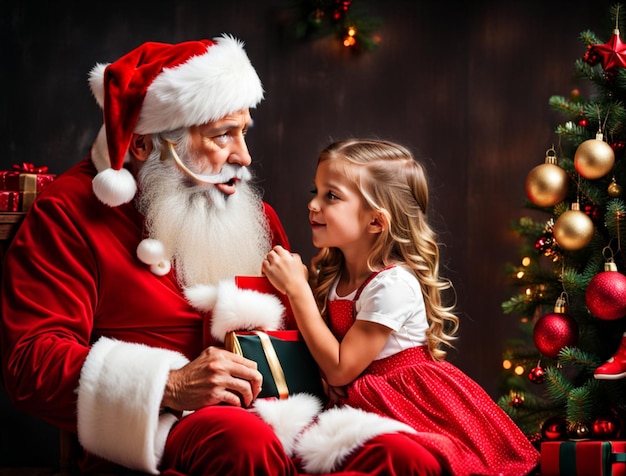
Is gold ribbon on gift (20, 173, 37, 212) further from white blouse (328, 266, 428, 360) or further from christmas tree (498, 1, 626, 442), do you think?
christmas tree (498, 1, 626, 442)

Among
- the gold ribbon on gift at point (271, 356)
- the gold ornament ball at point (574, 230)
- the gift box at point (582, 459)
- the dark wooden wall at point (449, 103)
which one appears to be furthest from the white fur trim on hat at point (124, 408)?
the dark wooden wall at point (449, 103)

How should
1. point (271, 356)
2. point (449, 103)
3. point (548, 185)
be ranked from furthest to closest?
point (449, 103) → point (548, 185) → point (271, 356)

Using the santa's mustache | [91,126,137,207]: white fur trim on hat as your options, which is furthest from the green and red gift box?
the santa's mustache

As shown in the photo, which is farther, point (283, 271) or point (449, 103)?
point (449, 103)

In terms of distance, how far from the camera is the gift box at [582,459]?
191 cm

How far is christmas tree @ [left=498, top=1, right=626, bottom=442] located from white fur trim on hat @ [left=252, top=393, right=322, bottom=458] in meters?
0.94

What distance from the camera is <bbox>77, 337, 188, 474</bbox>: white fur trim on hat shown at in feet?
6.04

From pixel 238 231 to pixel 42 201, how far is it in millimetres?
549

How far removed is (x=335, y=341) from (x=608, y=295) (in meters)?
0.88

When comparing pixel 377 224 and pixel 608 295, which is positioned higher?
pixel 377 224

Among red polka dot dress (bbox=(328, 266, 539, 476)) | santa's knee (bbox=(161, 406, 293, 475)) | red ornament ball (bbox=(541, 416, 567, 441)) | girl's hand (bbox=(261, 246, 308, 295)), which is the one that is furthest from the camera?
red ornament ball (bbox=(541, 416, 567, 441))

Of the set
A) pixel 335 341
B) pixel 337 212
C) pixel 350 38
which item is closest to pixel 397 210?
pixel 337 212

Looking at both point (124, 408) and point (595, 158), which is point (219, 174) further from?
point (595, 158)

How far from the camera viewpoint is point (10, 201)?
7.50 feet
